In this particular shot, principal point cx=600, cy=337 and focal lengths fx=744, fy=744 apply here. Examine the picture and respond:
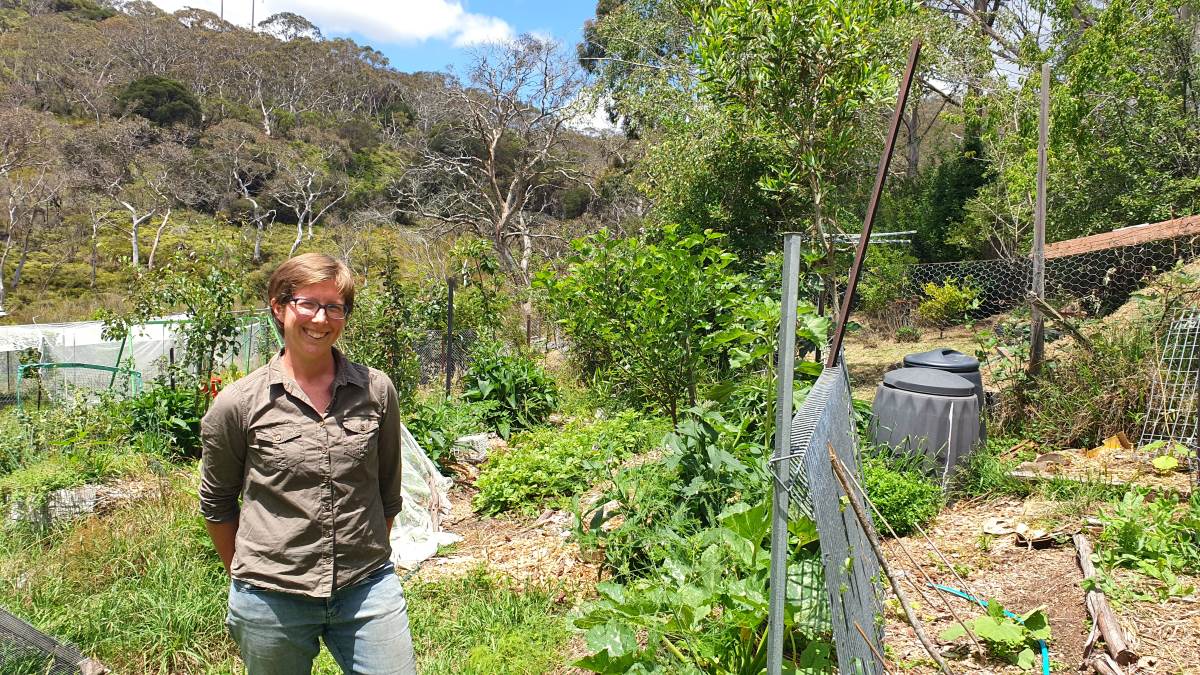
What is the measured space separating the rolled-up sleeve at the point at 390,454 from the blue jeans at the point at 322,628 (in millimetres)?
228

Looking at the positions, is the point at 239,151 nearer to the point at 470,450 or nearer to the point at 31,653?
the point at 470,450

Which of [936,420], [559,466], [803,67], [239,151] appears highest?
[239,151]

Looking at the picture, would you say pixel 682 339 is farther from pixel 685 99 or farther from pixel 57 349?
pixel 57 349

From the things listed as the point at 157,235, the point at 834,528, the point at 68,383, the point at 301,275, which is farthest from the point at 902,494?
the point at 157,235

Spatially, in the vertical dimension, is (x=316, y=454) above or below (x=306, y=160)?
below

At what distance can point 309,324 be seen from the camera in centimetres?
188

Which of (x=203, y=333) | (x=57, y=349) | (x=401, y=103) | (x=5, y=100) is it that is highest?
(x=401, y=103)

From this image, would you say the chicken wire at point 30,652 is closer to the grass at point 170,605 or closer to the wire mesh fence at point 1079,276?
the grass at point 170,605

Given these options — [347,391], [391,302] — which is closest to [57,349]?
[391,302]

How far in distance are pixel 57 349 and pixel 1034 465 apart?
13969 mm

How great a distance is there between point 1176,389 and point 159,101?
47.8m

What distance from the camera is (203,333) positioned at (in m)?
5.71

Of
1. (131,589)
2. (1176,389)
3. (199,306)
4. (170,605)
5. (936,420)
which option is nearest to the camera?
(170,605)

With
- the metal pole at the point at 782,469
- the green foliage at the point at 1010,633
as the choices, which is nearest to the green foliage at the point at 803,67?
the green foliage at the point at 1010,633
